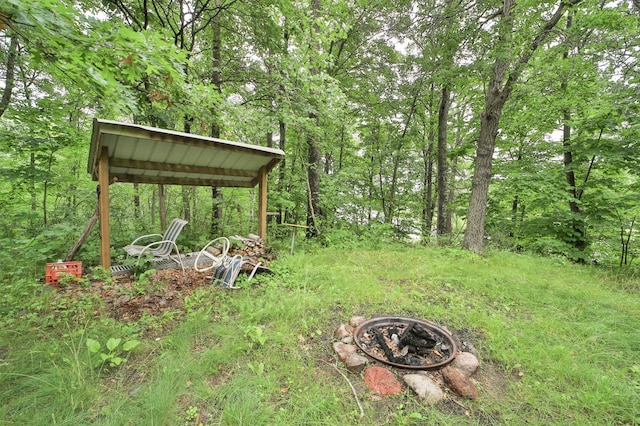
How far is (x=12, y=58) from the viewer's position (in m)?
5.35

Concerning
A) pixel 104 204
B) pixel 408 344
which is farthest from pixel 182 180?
pixel 408 344

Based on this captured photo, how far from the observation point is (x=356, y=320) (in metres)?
2.67

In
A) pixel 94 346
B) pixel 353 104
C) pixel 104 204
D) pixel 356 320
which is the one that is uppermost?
pixel 353 104

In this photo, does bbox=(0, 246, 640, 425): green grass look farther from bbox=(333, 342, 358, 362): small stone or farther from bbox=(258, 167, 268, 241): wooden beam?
bbox=(258, 167, 268, 241): wooden beam

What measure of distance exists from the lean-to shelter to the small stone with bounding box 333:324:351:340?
2941mm

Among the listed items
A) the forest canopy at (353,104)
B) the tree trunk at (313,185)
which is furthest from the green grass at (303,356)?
the tree trunk at (313,185)

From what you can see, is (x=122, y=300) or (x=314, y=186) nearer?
(x=122, y=300)

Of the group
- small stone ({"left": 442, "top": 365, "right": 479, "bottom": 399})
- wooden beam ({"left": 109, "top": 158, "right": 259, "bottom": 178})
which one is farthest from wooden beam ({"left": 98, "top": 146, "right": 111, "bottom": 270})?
small stone ({"left": 442, "top": 365, "right": 479, "bottom": 399})

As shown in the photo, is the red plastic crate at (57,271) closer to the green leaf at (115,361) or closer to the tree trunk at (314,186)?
the green leaf at (115,361)

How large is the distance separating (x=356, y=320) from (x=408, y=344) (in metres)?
0.57

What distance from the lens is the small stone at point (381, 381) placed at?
179cm

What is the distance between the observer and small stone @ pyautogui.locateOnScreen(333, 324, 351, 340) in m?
2.41

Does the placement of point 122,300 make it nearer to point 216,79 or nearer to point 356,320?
point 356,320

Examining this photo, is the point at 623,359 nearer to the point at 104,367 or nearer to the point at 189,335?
the point at 189,335
